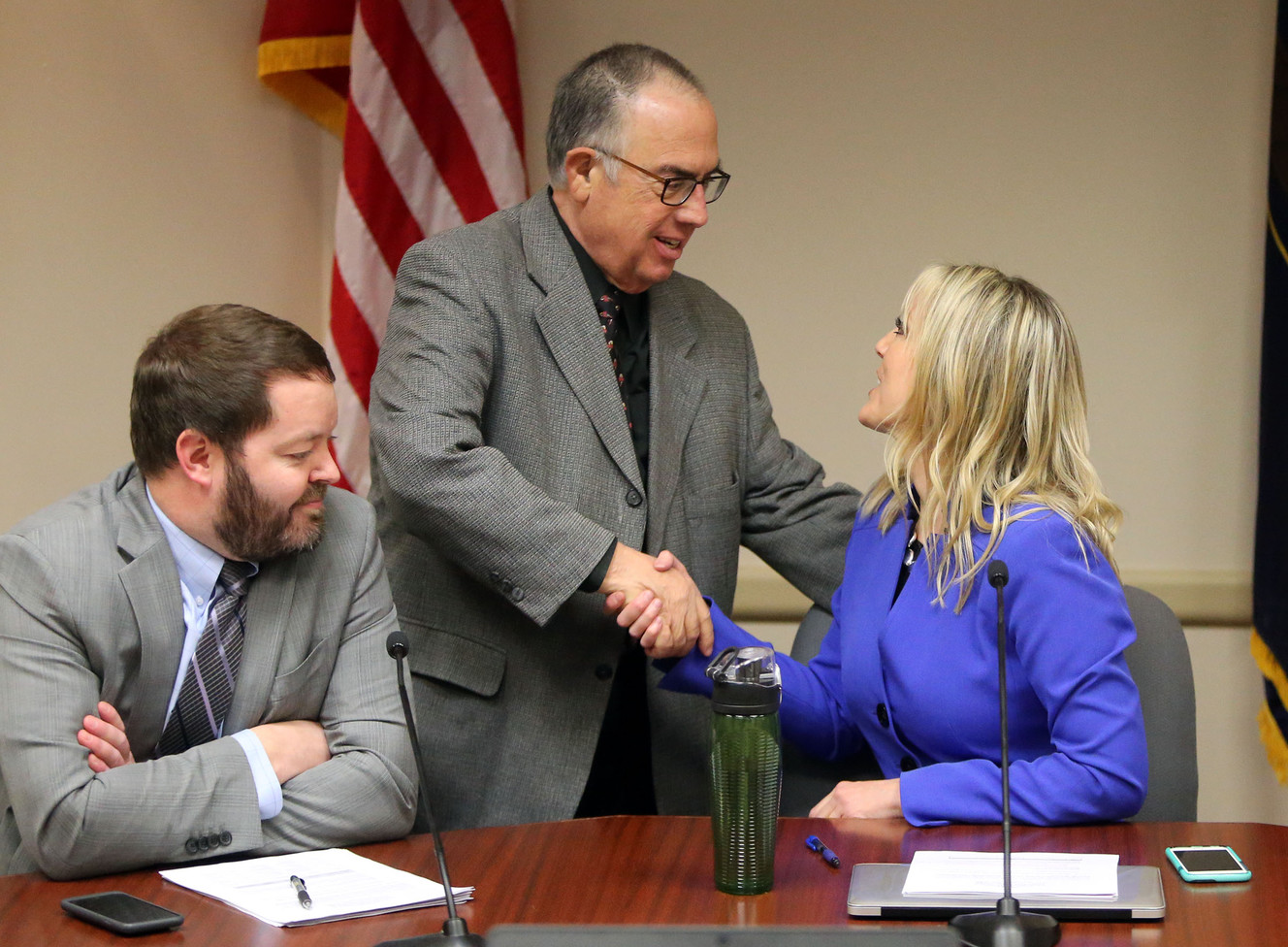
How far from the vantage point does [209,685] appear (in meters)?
1.92

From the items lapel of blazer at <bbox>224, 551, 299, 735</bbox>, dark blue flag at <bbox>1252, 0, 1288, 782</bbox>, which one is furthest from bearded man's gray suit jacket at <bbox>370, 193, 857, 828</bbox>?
dark blue flag at <bbox>1252, 0, 1288, 782</bbox>

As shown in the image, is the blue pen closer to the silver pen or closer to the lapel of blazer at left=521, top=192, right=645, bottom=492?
the silver pen

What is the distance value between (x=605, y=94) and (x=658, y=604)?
0.92 meters

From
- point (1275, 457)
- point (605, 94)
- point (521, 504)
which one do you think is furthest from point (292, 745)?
point (1275, 457)

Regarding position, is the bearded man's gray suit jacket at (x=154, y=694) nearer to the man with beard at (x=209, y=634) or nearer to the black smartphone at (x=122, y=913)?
the man with beard at (x=209, y=634)

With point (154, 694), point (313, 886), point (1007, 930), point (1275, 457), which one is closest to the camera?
point (1007, 930)

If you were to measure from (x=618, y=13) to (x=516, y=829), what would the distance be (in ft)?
8.70

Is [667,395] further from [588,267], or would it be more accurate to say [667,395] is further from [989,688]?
[989,688]

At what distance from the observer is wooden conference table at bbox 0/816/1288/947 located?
1435 millimetres

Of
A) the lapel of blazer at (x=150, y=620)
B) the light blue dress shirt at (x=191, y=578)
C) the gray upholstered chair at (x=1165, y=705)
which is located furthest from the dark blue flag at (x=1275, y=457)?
the lapel of blazer at (x=150, y=620)

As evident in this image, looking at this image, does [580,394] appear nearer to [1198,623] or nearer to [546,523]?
[546,523]

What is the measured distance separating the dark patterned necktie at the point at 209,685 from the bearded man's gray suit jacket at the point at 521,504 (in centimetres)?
39

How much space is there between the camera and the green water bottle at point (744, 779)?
150 cm

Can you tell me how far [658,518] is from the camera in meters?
2.43
